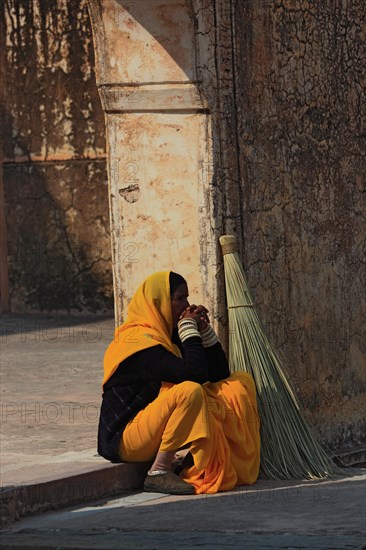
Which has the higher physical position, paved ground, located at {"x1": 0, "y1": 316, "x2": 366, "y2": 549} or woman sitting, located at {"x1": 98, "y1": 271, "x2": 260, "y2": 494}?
woman sitting, located at {"x1": 98, "y1": 271, "x2": 260, "y2": 494}

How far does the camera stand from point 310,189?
714 cm

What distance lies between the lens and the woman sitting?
5.94 meters

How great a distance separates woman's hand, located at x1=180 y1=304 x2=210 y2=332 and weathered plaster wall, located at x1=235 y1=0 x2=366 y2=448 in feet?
1.74

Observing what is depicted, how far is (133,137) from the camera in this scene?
261 inches

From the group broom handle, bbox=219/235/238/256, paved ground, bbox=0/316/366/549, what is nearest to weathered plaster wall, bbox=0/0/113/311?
paved ground, bbox=0/316/366/549

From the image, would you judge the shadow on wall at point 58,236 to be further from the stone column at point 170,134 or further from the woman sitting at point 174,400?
the woman sitting at point 174,400

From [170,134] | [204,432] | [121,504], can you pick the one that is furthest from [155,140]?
[121,504]

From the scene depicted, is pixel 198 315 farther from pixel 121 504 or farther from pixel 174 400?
pixel 121 504

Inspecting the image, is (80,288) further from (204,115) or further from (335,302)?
(204,115)

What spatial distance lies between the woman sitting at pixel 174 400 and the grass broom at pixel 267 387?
16 cm

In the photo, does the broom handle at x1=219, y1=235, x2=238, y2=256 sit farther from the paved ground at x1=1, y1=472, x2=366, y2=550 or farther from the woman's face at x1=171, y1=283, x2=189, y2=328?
the paved ground at x1=1, y1=472, x2=366, y2=550

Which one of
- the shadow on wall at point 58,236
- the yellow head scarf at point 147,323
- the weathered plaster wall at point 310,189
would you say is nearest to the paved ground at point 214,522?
the yellow head scarf at point 147,323

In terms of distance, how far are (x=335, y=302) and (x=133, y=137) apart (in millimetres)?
1409

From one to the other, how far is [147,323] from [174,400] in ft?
1.34
